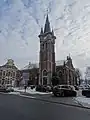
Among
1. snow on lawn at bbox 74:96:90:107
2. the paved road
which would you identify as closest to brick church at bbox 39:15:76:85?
snow on lawn at bbox 74:96:90:107

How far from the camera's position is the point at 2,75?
92.1 m

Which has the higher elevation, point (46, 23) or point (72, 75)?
point (46, 23)

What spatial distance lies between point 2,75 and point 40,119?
285ft

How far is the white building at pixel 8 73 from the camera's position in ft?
301

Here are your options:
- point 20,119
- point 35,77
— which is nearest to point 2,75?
point 35,77

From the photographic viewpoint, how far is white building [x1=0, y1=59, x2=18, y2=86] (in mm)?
91812

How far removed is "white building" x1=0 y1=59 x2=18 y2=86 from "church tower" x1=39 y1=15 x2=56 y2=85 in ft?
72.9

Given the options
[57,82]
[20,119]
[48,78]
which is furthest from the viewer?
[48,78]

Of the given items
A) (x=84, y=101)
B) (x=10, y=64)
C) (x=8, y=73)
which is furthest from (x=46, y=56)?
(x=84, y=101)

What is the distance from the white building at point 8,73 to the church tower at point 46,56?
875 inches

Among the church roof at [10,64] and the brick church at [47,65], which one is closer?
the brick church at [47,65]

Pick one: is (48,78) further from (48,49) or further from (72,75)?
(72,75)

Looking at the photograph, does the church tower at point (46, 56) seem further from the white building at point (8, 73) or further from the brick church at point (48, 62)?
the white building at point (8, 73)

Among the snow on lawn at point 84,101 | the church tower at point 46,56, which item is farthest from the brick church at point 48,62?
the snow on lawn at point 84,101
